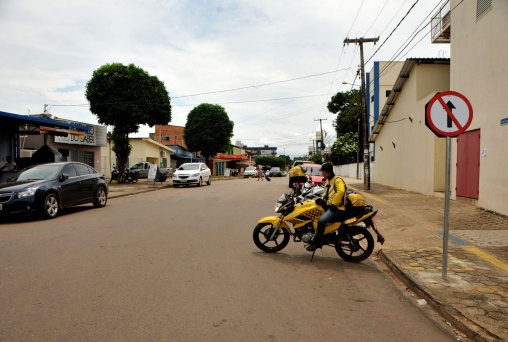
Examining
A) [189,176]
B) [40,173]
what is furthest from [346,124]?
[40,173]

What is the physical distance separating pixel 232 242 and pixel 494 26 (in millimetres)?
9428

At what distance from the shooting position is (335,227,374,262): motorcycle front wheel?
20.6 ft

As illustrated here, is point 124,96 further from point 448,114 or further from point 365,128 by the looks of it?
point 448,114

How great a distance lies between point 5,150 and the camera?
18344 mm

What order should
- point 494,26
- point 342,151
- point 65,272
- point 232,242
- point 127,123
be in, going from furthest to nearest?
point 342,151
point 127,123
point 494,26
point 232,242
point 65,272

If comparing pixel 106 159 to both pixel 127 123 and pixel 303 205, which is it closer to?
pixel 127 123

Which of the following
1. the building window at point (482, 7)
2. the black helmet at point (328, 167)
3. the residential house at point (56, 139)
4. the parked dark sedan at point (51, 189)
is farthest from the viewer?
the residential house at point (56, 139)

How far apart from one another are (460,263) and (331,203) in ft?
6.73

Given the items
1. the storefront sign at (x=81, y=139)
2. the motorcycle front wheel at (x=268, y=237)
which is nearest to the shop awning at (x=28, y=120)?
the storefront sign at (x=81, y=139)

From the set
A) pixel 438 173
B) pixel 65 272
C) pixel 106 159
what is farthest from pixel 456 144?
pixel 106 159

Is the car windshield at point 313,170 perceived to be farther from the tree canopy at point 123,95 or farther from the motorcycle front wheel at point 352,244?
the motorcycle front wheel at point 352,244

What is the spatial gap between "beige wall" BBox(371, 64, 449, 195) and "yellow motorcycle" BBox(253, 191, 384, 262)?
11.2 m

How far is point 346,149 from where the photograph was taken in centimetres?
4988

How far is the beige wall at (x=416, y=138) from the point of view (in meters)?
16.3
